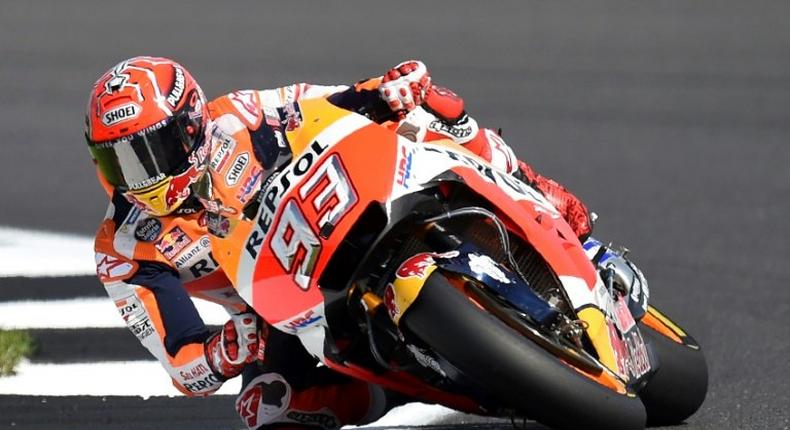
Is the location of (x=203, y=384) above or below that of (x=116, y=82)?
below

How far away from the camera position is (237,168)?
181 inches

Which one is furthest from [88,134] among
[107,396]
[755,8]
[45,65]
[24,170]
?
[755,8]

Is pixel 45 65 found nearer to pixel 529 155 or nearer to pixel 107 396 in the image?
pixel 529 155

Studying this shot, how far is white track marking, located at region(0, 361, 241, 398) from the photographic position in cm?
607

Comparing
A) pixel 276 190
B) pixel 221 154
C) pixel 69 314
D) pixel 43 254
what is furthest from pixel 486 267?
pixel 43 254

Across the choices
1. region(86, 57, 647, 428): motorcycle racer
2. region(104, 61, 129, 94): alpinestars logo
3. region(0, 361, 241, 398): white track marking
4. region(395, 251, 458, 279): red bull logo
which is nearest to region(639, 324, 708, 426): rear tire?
region(86, 57, 647, 428): motorcycle racer

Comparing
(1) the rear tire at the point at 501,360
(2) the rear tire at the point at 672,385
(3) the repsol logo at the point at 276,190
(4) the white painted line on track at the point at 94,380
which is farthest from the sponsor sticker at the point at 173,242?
(2) the rear tire at the point at 672,385

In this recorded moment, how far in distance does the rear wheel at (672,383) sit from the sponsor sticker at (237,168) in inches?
58.1

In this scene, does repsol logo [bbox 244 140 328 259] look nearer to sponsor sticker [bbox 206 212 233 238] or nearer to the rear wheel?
sponsor sticker [bbox 206 212 233 238]

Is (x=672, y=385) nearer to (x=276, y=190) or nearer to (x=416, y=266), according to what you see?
(x=416, y=266)

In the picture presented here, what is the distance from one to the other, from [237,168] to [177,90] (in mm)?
307

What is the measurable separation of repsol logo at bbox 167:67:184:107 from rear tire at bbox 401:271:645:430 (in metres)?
1.15

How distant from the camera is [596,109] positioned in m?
10.4

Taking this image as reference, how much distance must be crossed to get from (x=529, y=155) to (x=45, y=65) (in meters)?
4.13
